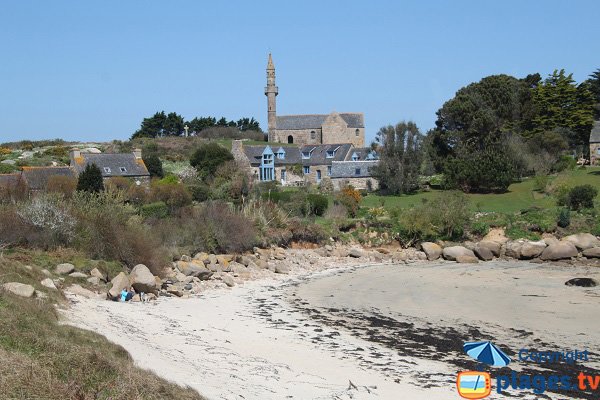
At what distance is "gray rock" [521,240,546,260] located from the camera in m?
33.0

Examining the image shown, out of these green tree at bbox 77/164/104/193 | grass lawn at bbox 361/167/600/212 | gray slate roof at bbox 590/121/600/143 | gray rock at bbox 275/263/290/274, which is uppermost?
gray slate roof at bbox 590/121/600/143

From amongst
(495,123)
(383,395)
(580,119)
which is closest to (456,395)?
(383,395)

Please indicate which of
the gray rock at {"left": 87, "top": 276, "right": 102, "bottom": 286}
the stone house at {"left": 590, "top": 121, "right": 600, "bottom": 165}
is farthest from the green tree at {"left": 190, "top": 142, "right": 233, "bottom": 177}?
the gray rock at {"left": 87, "top": 276, "right": 102, "bottom": 286}

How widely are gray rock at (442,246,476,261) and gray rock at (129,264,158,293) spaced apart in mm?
16955

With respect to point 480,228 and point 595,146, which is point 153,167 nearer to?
point 480,228

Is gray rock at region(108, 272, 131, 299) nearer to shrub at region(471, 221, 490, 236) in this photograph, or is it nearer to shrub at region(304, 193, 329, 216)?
shrub at region(304, 193, 329, 216)

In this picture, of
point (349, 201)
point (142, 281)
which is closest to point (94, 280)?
point (142, 281)

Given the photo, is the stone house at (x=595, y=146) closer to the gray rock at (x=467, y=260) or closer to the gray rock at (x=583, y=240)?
the gray rock at (x=583, y=240)

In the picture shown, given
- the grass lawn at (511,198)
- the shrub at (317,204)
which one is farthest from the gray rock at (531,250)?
the shrub at (317,204)

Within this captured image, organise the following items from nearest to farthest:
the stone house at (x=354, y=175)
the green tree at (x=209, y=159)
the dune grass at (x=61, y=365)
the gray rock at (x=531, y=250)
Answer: the dune grass at (x=61, y=365), the gray rock at (x=531, y=250), the green tree at (x=209, y=159), the stone house at (x=354, y=175)

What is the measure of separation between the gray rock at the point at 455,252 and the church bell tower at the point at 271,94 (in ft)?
171

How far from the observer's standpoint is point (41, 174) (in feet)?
147

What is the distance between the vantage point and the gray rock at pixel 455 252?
33250 millimetres

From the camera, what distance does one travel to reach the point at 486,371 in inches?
515
